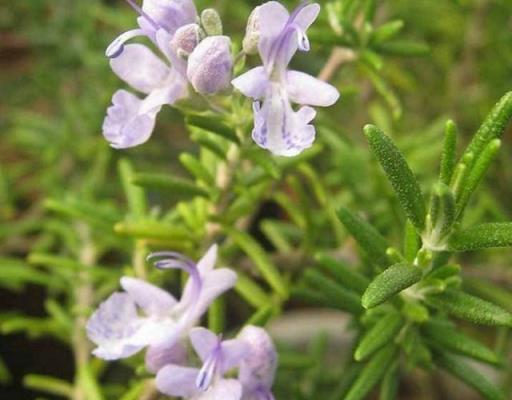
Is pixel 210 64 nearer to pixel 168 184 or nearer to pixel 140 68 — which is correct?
pixel 140 68

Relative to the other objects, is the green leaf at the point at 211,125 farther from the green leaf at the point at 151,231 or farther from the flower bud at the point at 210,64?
the green leaf at the point at 151,231

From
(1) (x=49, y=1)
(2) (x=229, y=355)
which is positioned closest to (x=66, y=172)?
(1) (x=49, y=1)

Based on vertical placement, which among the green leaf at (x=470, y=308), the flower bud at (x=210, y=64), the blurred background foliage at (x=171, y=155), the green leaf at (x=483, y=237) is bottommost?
the blurred background foliage at (x=171, y=155)

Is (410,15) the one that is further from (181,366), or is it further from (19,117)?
(181,366)

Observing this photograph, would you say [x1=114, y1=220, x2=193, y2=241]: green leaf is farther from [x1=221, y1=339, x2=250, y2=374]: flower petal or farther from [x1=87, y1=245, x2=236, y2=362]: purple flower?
[x1=221, y1=339, x2=250, y2=374]: flower petal

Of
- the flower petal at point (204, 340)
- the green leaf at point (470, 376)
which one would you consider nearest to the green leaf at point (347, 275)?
the green leaf at point (470, 376)
